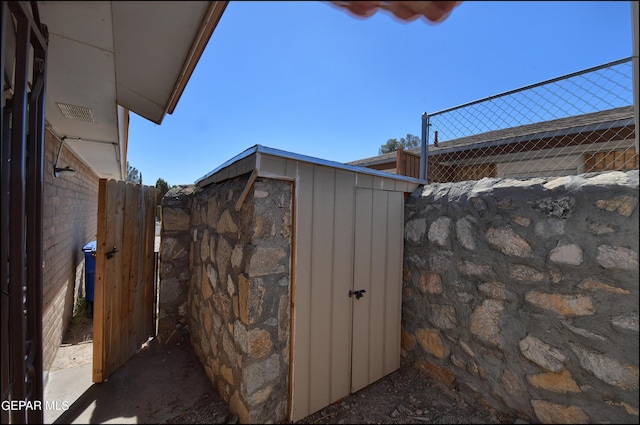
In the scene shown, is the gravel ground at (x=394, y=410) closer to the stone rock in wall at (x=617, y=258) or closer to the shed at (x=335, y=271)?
the shed at (x=335, y=271)

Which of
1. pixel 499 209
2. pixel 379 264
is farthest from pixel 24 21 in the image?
pixel 499 209

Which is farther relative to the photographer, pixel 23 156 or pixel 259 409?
pixel 259 409

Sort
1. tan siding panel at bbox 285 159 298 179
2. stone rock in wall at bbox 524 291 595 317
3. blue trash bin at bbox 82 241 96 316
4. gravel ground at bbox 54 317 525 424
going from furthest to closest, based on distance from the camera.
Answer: blue trash bin at bbox 82 241 96 316 < gravel ground at bbox 54 317 525 424 < tan siding panel at bbox 285 159 298 179 < stone rock in wall at bbox 524 291 595 317

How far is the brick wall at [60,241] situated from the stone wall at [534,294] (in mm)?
3465

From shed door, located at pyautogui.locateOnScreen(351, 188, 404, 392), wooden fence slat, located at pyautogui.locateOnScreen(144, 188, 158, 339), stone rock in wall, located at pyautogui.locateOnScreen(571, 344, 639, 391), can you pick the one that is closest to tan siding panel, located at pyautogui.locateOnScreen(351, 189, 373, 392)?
shed door, located at pyautogui.locateOnScreen(351, 188, 404, 392)

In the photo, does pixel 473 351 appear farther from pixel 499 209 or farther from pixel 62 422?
pixel 62 422

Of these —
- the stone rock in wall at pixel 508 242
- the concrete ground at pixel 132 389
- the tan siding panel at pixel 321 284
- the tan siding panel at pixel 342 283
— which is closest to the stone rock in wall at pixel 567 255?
the stone rock in wall at pixel 508 242

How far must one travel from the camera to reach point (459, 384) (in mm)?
2238

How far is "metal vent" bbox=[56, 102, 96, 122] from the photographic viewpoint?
2252 mm

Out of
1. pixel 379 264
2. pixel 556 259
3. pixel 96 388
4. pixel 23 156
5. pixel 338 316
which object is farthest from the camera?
pixel 379 264

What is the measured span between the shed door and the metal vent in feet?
8.18

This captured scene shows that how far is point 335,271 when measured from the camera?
2.12 meters

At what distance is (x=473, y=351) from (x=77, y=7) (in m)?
Answer: 3.24

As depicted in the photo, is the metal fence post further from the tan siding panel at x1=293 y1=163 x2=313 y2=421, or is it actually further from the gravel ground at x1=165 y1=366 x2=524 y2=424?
the gravel ground at x1=165 y1=366 x2=524 y2=424
